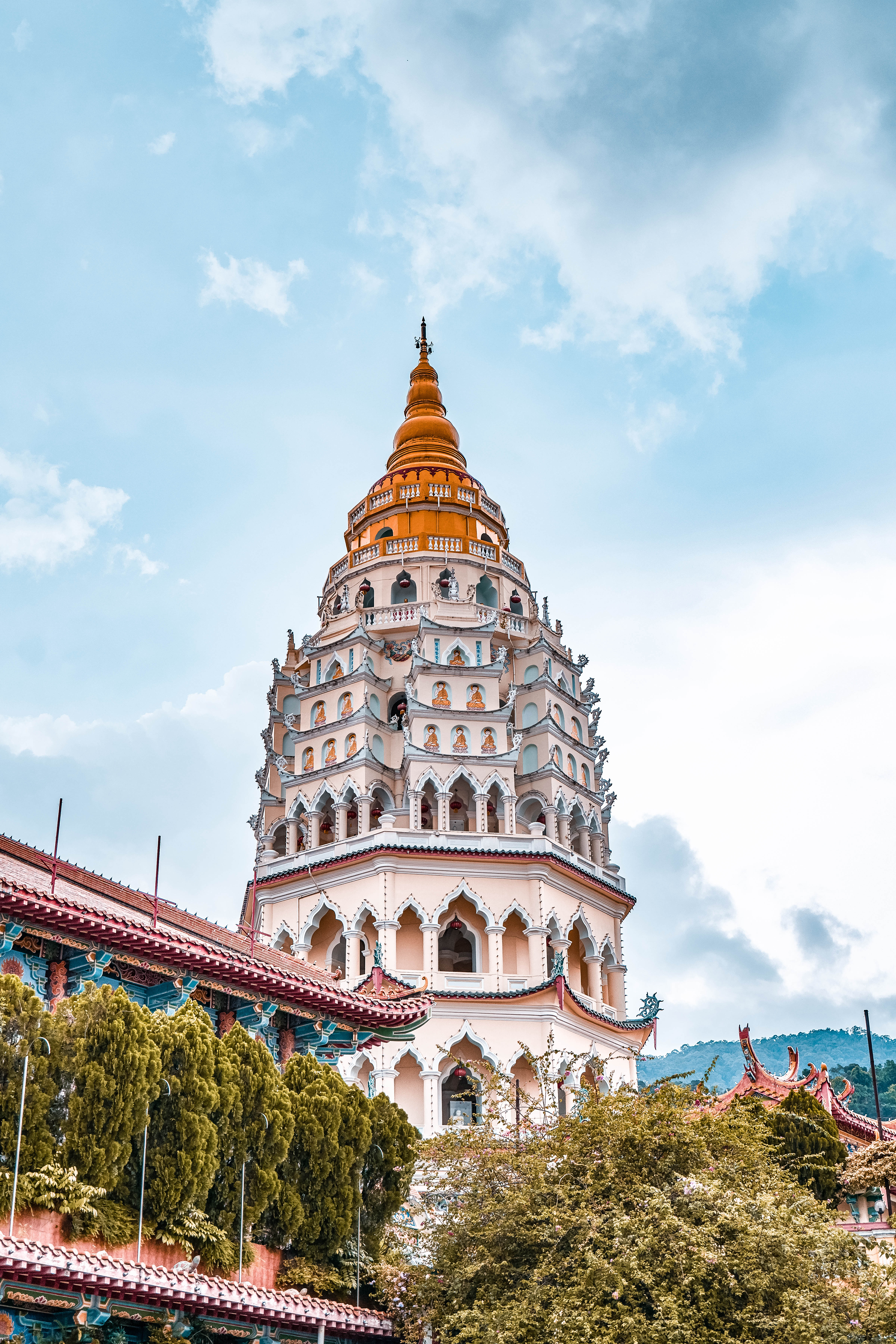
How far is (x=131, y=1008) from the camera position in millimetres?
20938

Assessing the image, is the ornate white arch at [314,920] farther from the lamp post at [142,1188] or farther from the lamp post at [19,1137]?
the lamp post at [19,1137]

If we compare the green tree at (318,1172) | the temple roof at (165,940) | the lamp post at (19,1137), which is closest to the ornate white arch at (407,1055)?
the temple roof at (165,940)

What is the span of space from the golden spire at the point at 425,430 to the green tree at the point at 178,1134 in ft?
115

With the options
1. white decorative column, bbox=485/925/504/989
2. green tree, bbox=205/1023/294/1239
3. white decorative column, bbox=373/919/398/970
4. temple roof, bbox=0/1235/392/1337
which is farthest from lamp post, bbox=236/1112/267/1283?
white decorative column, bbox=485/925/504/989

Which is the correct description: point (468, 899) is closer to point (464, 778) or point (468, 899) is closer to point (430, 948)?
point (430, 948)

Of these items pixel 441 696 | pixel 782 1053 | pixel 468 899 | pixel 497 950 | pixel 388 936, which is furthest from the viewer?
pixel 782 1053

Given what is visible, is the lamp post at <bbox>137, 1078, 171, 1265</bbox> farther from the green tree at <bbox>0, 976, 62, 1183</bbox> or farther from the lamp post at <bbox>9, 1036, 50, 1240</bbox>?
the lamp post at <bbox>9, 1036, 50, 1240</bbox>

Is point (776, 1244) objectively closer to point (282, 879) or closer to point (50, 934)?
point (50, 934)

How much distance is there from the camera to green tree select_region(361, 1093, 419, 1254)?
81.9 ft

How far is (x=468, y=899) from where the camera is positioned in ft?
140

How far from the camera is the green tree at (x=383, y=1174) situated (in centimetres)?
2495

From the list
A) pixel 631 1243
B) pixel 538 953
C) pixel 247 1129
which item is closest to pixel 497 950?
pixel 538 953

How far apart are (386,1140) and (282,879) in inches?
759

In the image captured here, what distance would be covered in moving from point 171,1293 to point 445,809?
25.1 m
